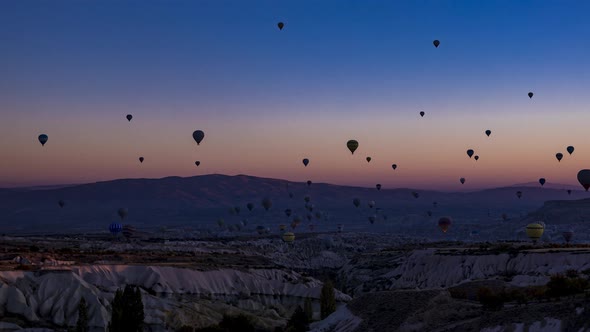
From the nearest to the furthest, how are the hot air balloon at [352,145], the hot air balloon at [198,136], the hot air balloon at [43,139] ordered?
the hot air balloon at [198,136], the hot air balloon at [352,145], the hot air balloon at [43,139]

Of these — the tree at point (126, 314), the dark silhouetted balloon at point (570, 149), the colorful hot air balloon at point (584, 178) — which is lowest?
the tree at point (126, 314)

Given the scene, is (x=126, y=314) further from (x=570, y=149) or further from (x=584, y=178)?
(x=570, y=149)

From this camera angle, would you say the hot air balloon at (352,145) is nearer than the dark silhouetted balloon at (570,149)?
Yes

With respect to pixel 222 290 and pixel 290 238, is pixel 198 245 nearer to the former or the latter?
pixel 290 238

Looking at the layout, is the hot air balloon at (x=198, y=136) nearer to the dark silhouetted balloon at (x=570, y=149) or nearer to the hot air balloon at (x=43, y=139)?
the hot air balloon at (x=43, y=139)

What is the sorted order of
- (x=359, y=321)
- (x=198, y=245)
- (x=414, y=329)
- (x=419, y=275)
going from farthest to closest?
(x=198, y=245), (x=419, y=275), (x=359, y=321), (x=414, y=329)

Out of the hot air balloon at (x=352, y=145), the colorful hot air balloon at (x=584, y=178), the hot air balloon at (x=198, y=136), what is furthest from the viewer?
the hot air balloon at (x=352, y=145)

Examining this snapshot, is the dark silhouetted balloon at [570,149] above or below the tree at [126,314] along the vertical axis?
above

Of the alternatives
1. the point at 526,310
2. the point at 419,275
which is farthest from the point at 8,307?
the point at 419,275

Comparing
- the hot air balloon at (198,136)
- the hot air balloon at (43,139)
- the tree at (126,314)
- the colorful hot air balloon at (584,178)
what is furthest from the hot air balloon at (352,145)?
the tree at (126,314)
